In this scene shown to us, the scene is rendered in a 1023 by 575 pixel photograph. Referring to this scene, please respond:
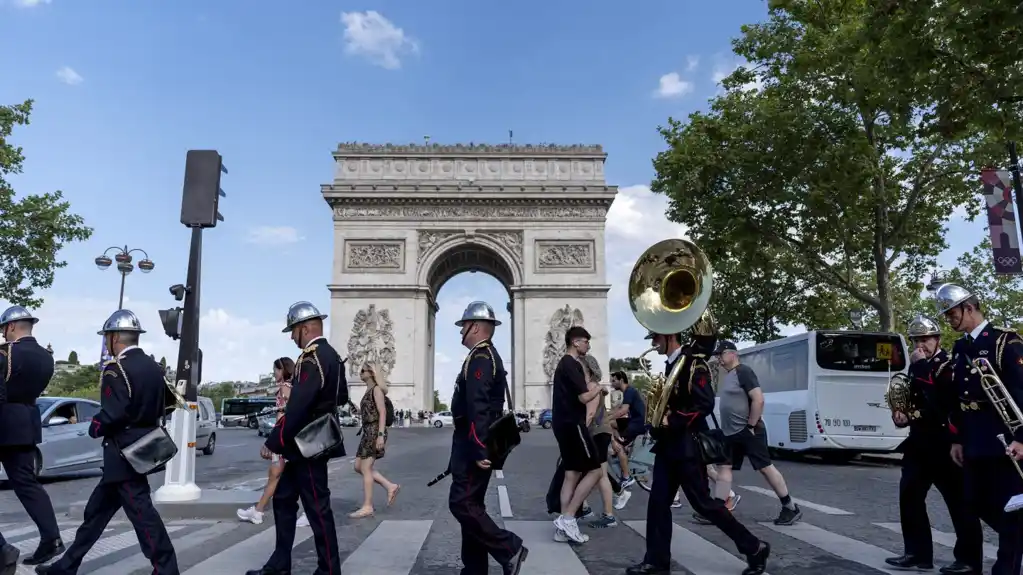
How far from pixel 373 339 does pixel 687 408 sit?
122 ft

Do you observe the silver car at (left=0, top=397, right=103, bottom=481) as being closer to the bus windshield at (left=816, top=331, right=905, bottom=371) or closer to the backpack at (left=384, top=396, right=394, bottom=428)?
the backpack at (left=384, top=396, right=394, bottom=428)

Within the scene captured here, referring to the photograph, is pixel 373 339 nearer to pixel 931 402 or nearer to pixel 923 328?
pixel 923 328

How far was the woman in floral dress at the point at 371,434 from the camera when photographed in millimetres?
7969

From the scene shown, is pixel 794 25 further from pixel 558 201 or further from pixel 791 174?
pixel 558 201

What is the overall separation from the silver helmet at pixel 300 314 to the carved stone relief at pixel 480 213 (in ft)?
126

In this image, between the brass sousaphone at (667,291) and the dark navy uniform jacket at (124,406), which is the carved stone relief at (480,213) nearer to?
the brass sousaphone at (667,291)

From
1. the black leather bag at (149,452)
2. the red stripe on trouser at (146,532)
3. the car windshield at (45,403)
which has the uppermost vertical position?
the car windshield at (45,403)

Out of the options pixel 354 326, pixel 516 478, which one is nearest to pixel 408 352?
pixel 354 326

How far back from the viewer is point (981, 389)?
14.9 ft

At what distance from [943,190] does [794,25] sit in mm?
6248

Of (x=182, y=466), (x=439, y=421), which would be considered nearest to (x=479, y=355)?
(x=182, y=466)

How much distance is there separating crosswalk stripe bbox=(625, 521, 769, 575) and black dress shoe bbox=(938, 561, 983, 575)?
4.19ft

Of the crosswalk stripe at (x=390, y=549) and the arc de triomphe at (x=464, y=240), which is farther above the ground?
the arc de triomphe at (x=464, y=240)

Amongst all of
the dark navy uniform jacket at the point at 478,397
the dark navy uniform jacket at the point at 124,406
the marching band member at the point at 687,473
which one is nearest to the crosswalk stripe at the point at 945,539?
the marching band member at the point at 687,473
